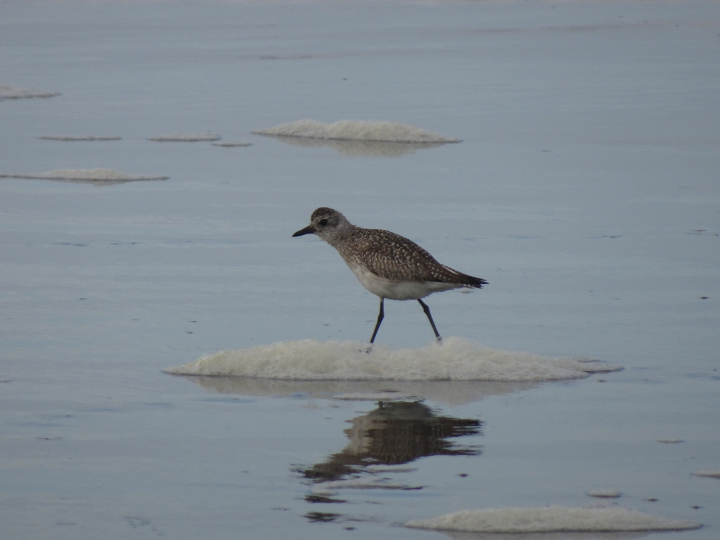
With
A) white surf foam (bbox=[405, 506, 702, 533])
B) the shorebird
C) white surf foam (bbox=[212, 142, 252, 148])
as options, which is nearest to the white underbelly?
the shorebird

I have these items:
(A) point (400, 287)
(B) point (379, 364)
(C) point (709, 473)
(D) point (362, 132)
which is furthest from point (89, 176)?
(C) point (709, 473)

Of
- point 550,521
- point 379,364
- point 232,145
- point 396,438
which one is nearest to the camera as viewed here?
point 550,521

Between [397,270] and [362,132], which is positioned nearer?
[397,270]

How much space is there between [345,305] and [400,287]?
1.00m

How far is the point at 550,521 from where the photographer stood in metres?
5.05

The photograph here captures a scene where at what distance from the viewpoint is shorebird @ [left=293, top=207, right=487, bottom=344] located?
7.95 metres

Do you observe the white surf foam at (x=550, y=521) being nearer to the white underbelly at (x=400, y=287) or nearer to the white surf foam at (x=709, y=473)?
the white surf foam at (x=709, y=473)

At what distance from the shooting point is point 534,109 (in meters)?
19.5

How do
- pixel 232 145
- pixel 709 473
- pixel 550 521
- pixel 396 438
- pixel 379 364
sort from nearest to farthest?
pixel 550 521
pixel 709 473
pixel 396 438
pixel 379 364
pixel 232 145

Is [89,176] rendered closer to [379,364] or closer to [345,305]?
[345,305]

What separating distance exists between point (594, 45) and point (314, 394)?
83.0ft

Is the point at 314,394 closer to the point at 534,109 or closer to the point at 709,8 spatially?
the point at 534,109

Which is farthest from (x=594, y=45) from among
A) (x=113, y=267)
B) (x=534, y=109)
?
(x=113, y=267)

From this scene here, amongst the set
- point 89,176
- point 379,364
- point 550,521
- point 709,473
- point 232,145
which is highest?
point 232,145
